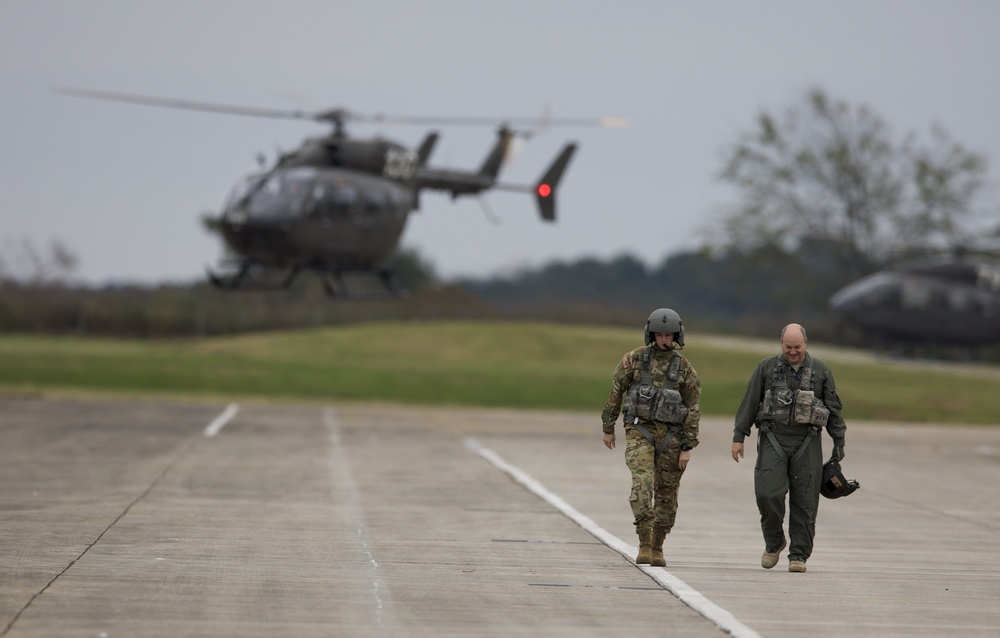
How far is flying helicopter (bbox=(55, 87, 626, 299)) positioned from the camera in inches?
1416

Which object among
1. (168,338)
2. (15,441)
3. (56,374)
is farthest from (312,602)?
(168,338)

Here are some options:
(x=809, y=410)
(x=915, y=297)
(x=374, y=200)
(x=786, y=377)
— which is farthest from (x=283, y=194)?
(x=809, y=410)

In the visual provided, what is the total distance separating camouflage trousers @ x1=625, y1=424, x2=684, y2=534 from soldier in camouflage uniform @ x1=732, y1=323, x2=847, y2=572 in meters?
0.54

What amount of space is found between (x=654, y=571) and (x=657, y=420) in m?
1.15

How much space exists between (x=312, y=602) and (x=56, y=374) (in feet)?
101

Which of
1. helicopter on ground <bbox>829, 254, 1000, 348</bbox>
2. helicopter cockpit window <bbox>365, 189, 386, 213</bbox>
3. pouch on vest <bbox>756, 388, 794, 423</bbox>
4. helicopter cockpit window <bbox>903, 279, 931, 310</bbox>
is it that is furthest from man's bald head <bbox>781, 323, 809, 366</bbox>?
helicopter cockpit window <bbox>903, 279, 931, 310</bbox>

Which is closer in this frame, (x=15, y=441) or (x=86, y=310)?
(x=15, y=441)

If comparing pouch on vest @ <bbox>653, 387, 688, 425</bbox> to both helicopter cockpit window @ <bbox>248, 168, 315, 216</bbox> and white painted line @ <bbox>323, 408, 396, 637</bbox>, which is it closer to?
white painted line @ <bbox>323, 408, 396, 637</bbox>

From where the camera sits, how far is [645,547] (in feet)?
36.0

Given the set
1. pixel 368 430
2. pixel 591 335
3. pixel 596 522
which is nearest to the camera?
pixel 596 522

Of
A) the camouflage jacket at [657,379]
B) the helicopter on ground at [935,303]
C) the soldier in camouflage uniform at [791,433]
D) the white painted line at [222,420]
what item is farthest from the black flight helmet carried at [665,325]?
the helicopter on ground at [935,303]

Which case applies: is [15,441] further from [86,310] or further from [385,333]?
[86,310]

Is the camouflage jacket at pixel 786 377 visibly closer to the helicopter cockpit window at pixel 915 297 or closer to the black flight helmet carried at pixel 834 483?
the black flight helmet carried at pixel 834 483

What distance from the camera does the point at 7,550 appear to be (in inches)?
428
